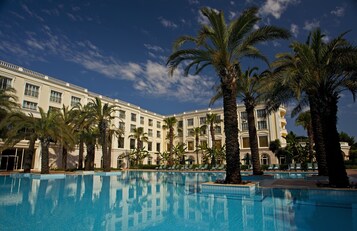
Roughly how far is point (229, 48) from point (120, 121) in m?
35.3

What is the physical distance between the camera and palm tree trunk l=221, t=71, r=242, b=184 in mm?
11938

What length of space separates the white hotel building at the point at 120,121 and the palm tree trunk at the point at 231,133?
11204mm

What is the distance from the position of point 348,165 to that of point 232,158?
2676cm

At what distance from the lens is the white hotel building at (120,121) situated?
30.2 metres

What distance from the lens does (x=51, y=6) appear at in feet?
35.6

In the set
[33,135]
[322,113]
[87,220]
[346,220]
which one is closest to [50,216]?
[87,220]

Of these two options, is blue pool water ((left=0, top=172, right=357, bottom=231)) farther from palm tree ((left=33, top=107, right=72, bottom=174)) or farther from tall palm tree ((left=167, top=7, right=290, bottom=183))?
palm tree ((left=33, top=107, right=72, bottom=174))

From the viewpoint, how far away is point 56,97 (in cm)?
3475

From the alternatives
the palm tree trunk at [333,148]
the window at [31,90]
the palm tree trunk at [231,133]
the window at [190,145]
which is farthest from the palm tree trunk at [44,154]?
the window at [190,145]

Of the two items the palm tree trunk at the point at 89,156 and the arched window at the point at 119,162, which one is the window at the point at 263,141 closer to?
the arched window at the point at 119,162

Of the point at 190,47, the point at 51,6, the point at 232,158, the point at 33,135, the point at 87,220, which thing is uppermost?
the point at 51,6

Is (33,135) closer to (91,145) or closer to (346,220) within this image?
(91,145)

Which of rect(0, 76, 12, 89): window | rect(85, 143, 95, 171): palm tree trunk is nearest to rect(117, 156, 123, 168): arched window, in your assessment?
rect(85, 143, 95, 171): palm tree trunk

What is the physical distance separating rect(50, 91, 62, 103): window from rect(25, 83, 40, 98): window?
2.18 m
